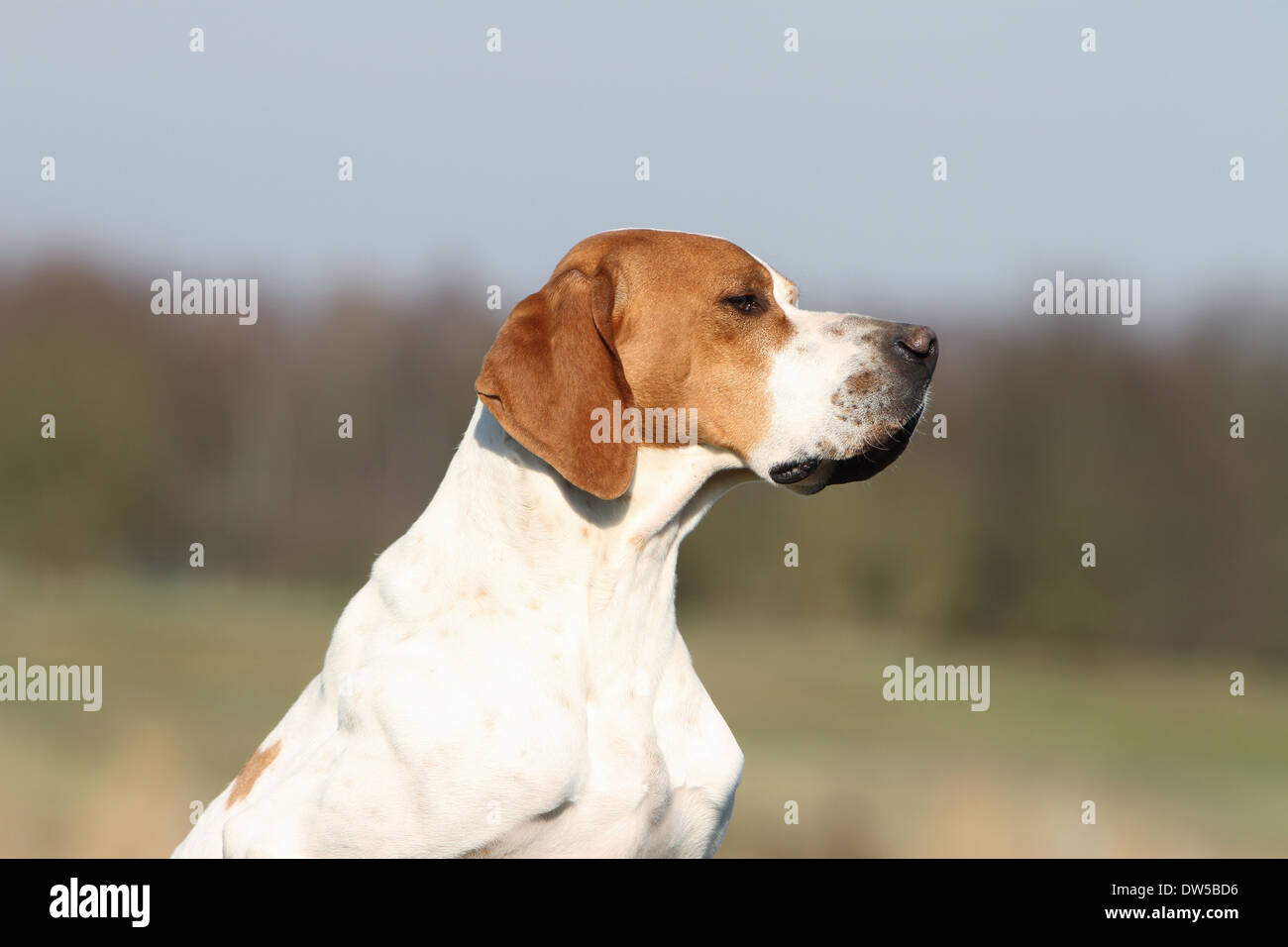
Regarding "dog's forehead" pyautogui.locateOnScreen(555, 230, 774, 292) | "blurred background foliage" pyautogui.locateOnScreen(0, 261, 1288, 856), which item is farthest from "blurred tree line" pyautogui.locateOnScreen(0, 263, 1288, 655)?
"dog's forehead" pyautogui.locateOnScreen(555, 230, 774, 292)

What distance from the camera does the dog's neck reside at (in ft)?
14.1

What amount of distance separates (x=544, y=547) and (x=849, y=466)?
3.91 feet

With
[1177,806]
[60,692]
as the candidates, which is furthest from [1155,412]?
[60,692]

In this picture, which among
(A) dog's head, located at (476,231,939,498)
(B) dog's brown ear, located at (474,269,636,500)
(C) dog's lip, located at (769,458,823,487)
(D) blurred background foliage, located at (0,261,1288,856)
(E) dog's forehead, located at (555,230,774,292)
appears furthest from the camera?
(D) blurred background foliage, located at (0,261,1288,856)

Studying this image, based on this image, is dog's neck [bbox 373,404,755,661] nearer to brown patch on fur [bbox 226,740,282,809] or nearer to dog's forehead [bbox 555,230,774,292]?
dog's forehead [bbox 555,230,774,292]

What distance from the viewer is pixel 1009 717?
29.0 m

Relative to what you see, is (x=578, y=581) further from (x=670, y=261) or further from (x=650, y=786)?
(x=670, y=261)

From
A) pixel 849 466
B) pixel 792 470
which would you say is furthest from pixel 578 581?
pixel 849 466

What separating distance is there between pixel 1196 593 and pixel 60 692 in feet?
82.1

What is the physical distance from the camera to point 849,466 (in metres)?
4.76

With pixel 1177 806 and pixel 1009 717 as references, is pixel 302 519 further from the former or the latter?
pixel 1177 806

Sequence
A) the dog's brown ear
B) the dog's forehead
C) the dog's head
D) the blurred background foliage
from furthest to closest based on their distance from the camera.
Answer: the blurred background foliage → the dog's forehead → the dog's head → the dog's brown ear

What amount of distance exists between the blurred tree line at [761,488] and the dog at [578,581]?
18972 mm

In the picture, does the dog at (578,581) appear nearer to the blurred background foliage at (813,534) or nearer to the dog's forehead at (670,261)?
the dog's forehead at (670,261)
